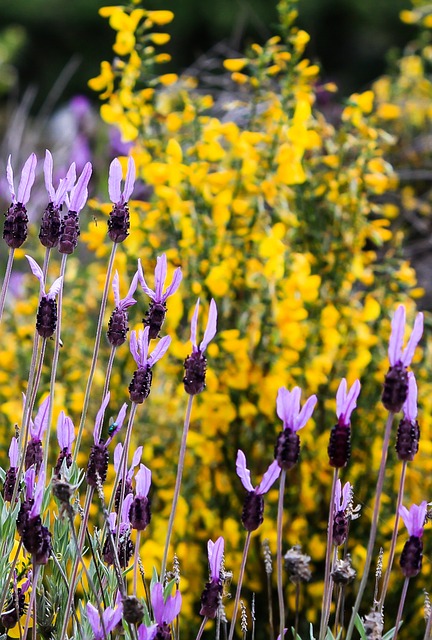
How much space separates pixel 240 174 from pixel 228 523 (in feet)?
2.82

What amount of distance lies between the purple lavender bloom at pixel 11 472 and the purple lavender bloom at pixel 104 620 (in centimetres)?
22

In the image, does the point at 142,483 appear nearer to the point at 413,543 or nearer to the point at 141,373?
the point at 141,373

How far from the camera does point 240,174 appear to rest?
8.02ft

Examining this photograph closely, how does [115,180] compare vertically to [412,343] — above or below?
above

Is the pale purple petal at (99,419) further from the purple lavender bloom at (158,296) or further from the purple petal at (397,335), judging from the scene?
the purple petal at (397,335)

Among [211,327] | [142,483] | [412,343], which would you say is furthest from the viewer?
[142,483]

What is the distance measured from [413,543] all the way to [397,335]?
0.25 metres

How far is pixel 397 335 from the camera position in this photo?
100cm

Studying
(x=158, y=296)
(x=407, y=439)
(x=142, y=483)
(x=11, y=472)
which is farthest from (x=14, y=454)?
(x=407, y=439)

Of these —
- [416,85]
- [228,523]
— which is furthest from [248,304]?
[416,85]

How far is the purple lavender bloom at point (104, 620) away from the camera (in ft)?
3.59

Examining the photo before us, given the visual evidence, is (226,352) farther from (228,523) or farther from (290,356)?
(228,523)

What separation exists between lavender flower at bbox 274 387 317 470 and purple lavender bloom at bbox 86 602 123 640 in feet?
0.81

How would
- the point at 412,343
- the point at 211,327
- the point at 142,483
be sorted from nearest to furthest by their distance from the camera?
the point at 412,343, the point at 211,327, the point at 142,483
